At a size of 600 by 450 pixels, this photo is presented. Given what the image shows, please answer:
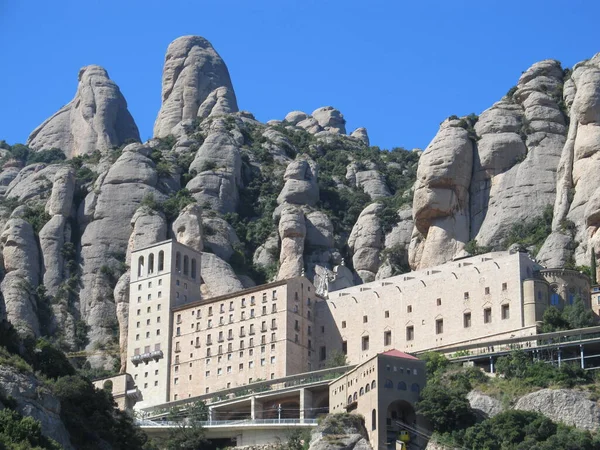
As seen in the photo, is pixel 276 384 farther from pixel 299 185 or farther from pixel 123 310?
pixel 299 185

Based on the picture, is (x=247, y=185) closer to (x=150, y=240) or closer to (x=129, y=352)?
(x=150, y=240)

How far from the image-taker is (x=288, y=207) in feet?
445

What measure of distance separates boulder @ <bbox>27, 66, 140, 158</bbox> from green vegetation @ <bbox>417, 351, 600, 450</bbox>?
269ft

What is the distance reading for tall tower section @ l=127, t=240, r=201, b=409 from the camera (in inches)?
4587

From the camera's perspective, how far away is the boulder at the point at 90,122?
174125mm

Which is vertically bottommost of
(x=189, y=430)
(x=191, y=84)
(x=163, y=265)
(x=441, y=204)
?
(x=189, y=430)

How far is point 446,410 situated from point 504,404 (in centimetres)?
408

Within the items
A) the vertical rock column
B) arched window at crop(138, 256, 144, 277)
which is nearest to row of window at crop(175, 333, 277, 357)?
arched window at crop(138, 256, 144, 277)

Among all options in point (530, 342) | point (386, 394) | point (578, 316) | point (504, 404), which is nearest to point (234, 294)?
point (386, 394)

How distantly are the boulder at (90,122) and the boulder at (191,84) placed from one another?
4.49 metres

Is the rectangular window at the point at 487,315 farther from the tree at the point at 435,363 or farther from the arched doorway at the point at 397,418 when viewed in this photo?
the arched doorway at the point at 397,418

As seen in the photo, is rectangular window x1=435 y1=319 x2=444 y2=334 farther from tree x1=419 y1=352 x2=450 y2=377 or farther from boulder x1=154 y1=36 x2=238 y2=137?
boulder x1=154 y1=36 x2=238 y2=137

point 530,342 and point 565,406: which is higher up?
point 530,342

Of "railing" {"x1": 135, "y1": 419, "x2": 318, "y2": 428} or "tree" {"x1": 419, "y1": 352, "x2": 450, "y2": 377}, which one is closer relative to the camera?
"tree" {"x1": 419, "y1": 352, "x2": 450, "y2": 377}
